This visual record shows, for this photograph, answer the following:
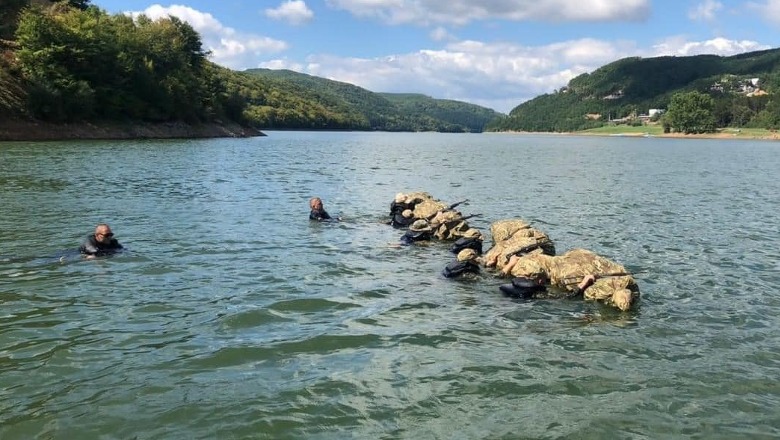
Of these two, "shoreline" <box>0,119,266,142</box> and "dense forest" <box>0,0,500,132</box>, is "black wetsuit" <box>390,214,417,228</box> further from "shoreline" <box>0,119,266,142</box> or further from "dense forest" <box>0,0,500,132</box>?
"dense forest" <box>0,0,500,132</box>

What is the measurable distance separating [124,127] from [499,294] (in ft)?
306

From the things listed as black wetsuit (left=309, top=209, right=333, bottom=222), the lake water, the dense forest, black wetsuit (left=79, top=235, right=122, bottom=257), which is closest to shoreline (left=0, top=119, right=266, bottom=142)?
the dense forest

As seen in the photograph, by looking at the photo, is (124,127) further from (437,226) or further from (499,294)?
(499,294)

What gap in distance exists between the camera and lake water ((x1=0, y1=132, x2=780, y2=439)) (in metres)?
8.28

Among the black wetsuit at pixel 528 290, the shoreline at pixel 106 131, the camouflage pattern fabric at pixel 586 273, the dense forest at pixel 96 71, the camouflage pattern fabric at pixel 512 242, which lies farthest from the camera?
the dense forest at pixel 96 71

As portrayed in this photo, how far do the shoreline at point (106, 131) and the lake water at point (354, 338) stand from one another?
58112 mm

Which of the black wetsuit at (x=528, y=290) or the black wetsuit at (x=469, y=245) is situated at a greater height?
the black wetsuit at (x=469, y=245)

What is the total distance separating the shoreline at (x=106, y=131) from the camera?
7256cm

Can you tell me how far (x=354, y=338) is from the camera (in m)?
11.5

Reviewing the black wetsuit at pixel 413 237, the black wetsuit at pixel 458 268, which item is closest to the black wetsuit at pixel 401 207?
the black wetsuit at pixel 413 237

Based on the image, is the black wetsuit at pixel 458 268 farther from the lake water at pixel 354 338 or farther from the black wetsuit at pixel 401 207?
the black wetsuit at pixel 401 207

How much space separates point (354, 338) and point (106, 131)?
90.6 m

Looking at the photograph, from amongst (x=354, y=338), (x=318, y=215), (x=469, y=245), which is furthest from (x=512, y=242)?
(x=318, y=215)

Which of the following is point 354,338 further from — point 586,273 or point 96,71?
point 96,71
